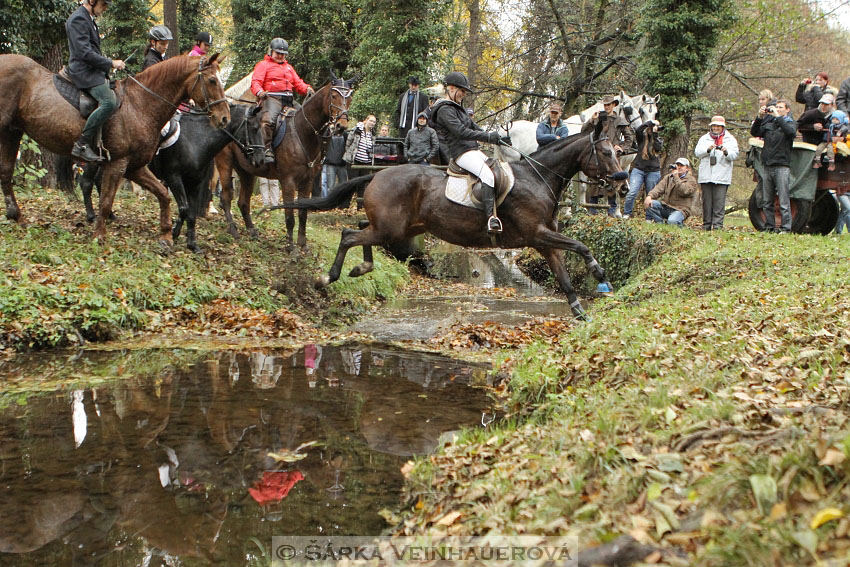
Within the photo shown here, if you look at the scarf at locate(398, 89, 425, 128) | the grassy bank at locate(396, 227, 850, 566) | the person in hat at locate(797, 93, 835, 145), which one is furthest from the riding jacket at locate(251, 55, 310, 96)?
the person in hat at locate(797, 93, 835, 145)

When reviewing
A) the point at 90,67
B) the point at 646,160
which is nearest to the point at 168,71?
the point at 90,67

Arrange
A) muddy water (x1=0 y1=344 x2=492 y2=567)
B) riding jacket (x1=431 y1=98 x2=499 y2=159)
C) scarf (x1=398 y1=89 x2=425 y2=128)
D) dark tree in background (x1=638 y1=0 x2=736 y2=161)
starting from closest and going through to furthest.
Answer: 1. muddy water (x1=0 y1=344 x2=492 y2=567)
2. riding jacket (x1=431 y1=98 x2=499 y2=159)
3. scarf (x1=398 y1=89 x2=425 y2=128)
4. dark tree in background (x1=638 y1=0 x2=736 y2=161)

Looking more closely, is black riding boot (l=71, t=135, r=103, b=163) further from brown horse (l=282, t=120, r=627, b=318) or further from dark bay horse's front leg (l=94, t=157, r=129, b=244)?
brown horse (l=282, t=120, r=627, b=318)

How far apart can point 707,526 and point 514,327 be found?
7.00 m

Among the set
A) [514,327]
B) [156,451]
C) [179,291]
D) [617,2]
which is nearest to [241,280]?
[179,291]

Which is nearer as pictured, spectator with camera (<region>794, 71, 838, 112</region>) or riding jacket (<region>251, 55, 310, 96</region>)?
riding jacket (<region>251, 55, 310, 96</region>)

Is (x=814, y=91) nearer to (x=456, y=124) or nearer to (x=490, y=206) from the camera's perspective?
(x=490, y=206)

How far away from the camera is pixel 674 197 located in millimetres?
16359

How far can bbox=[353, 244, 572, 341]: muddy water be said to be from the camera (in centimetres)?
1027

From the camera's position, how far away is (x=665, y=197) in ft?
53.8

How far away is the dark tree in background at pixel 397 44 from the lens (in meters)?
25.0

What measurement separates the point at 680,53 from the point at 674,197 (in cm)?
700

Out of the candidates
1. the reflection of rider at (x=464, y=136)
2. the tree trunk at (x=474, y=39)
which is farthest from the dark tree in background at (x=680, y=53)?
the reflection of rider at (x=464, y=136)

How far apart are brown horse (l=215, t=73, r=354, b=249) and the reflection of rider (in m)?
3.14
